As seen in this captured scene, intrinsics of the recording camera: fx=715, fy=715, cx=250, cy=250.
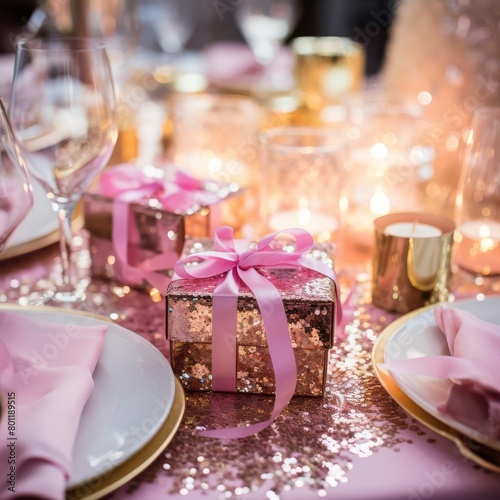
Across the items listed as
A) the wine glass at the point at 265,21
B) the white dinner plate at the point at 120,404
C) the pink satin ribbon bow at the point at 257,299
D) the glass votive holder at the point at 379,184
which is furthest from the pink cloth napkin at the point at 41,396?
the wine glass at the point at 265,21

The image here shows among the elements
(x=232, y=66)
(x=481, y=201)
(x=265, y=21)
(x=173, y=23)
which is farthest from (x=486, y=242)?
(x=173, y=23)

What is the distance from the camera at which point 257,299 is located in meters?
0.67

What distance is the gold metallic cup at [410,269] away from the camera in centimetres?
86

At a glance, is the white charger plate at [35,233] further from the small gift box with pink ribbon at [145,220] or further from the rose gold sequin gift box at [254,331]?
the rose gold sequin gift box at [254,331]

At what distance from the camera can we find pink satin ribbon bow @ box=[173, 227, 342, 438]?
67 cm

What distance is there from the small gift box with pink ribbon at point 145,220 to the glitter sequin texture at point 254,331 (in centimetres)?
19

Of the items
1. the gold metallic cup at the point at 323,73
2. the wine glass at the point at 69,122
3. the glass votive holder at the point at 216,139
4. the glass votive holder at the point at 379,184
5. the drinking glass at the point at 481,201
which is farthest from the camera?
the gold metallic cup at the point at 323,73

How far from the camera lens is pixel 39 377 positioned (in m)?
0.63

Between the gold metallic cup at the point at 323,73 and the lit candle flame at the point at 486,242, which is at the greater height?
the gold metallic cup at the point at 323,73

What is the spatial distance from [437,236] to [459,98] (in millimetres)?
441

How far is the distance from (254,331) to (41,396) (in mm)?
202

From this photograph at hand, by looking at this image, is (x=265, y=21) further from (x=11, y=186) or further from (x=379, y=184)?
(x=11, y=186)

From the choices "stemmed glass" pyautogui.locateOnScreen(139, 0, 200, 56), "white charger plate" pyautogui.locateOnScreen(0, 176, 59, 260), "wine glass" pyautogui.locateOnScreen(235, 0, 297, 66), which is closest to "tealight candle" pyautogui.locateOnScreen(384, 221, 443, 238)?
"white charger plate" pyautogui.locateOnScreen(0, 176, 59, 260)

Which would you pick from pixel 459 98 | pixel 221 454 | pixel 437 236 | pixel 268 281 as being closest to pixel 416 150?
pixel 459 98
